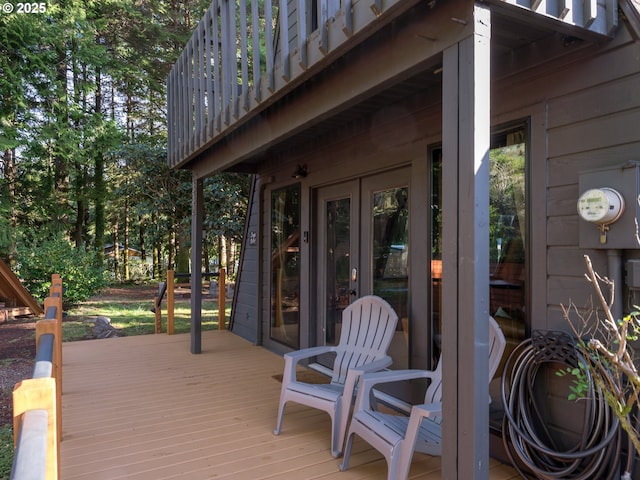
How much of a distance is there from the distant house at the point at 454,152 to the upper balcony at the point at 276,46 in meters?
0.01

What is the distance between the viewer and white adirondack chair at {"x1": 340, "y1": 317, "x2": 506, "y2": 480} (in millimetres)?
2135

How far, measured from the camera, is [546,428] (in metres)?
2.39

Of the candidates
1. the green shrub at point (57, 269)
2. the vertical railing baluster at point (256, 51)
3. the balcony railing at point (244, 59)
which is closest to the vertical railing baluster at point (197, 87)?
the balcony railing at point (244, 59)

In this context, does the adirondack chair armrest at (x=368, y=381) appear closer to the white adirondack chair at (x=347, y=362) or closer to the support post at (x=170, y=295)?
the white adirondack chair at (x=347, y=362)

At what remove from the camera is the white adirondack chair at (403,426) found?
7.00ft

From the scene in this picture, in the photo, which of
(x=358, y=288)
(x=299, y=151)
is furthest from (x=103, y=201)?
(x=358, y=288)

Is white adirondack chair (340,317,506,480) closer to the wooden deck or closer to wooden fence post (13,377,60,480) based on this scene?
the wooden deck

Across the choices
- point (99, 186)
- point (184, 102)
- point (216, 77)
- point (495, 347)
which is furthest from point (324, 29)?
point (99, 186)

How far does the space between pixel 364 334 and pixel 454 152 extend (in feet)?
6.49

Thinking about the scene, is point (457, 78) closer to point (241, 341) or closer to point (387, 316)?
point (387, 316)

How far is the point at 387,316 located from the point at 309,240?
1.76m

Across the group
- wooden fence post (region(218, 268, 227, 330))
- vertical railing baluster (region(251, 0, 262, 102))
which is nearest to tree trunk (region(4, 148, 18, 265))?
wooden fence post (region(218, 268, 227, 330))

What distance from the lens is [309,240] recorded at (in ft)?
16.0

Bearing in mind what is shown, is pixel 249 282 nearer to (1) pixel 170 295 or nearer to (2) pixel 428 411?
(1) pixel 170 295
